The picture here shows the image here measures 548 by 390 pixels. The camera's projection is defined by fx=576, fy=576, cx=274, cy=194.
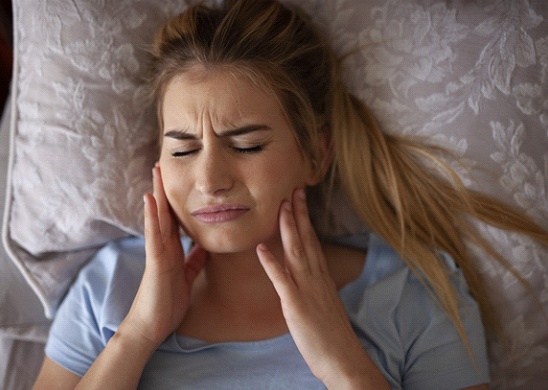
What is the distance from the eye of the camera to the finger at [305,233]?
130 centimetres

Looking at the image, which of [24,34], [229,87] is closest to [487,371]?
[229,87]

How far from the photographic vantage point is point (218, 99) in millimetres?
1218

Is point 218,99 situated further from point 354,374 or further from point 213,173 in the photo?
point 354,374

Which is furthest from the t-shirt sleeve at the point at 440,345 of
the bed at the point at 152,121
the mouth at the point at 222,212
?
the mouth at the point at 222,212

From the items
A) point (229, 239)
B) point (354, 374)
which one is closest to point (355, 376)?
point (354, 374)

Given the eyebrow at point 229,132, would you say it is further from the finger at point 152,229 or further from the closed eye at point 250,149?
the finger at point 152,229

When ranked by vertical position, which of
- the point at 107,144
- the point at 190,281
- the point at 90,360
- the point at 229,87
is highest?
the point at 229,87

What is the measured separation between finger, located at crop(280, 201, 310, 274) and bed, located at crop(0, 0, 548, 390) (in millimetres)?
255

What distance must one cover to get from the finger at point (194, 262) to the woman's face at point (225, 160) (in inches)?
7.7

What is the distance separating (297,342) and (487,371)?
433 millimetres

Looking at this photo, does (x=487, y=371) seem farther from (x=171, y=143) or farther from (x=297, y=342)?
(x=171, y=143)

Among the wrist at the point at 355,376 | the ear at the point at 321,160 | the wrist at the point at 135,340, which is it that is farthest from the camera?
the ear at the point at 321,160

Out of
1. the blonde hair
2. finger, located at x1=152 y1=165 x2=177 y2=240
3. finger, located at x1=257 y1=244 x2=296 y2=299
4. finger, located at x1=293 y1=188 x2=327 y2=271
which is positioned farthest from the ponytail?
finger, located at x1=152 y1=165 x2=177 y2=240

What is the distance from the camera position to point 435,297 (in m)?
1.33
